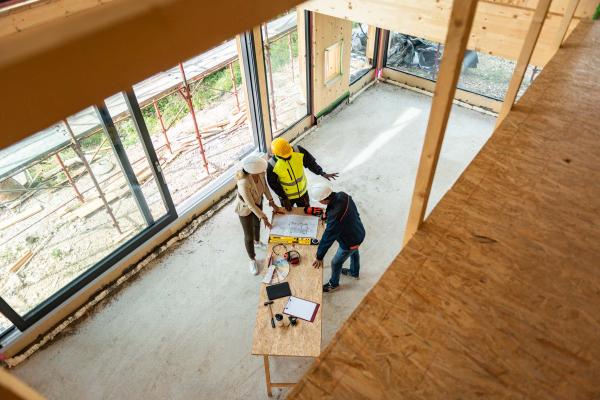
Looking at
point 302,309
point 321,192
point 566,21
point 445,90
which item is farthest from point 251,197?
point 566,21

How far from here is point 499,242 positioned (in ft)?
6.77

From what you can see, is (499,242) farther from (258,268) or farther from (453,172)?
(453,172)

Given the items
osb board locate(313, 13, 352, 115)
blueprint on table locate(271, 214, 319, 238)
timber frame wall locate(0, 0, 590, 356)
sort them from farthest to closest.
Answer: osb board locate(313, 13, 352, 115) → blueprint on table locate(271, 214, 319, 238) → timber frame wall locate(0, 0, 590, 356)

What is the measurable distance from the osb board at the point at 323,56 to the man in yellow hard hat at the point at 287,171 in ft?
8.71

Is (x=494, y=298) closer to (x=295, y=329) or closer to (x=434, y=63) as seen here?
(x=295, y=329)

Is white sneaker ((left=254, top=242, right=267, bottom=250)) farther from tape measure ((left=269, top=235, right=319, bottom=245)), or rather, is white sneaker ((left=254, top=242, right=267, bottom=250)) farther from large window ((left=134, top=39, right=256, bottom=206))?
large window ((left=134, top=39, right=256, bottom=206))

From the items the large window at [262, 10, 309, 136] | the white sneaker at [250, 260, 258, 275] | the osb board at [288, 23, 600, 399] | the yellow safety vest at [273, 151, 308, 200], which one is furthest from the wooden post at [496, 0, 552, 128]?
the large window at [262, 10, 309, 136]

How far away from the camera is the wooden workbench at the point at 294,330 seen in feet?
11.9

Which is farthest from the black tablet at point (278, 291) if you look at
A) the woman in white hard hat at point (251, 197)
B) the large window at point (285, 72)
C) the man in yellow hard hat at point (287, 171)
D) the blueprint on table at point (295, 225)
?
the large window at point (285, 72)

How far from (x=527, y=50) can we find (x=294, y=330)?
116 inches

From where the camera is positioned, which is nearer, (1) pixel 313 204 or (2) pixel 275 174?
(2) pixel 275 174

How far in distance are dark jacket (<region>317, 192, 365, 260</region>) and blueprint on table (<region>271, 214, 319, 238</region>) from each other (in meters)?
0.47

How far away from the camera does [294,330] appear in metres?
3.76

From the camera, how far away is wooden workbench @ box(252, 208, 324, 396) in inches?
143
